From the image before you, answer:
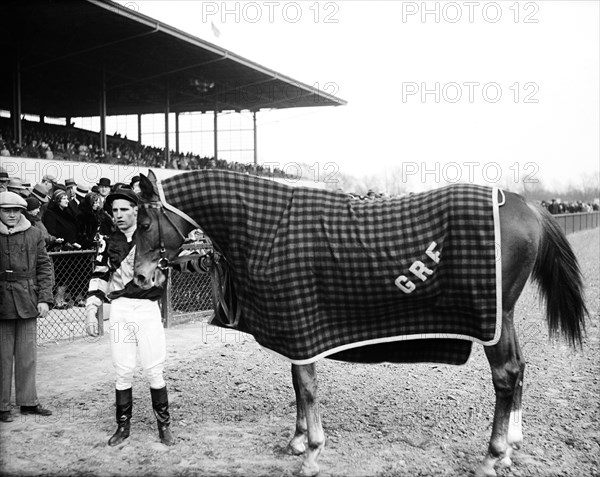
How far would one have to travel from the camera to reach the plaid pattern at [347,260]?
3.30 metres

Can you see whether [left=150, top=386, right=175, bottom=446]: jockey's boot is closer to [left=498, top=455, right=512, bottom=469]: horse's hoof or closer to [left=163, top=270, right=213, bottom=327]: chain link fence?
[left=498, top=455, right=512, bottom=469]: horse's hoof

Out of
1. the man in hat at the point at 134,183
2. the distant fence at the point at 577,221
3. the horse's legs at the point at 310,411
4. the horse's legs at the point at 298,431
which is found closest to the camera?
the horse's legs at the point at 310,411

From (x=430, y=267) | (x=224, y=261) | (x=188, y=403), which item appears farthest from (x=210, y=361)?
(x=430, y=267)

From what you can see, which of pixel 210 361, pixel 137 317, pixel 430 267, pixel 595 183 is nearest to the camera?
pixel 430 267

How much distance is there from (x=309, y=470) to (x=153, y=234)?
1755 millimetres

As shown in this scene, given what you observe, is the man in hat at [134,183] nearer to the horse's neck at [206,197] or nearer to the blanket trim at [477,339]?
the horse's neck at [206,197]

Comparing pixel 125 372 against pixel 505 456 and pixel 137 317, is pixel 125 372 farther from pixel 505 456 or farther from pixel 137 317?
pixel 505 456

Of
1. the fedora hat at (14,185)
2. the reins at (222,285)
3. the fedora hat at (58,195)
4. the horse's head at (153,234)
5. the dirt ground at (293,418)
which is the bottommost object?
the dirt ground at (293,418)

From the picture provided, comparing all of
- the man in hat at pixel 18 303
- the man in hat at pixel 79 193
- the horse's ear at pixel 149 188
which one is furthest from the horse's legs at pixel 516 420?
the man in hat at pixel 79 193

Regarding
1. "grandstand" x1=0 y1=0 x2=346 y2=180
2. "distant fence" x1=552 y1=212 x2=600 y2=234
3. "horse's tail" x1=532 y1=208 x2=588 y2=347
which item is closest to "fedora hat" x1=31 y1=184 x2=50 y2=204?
"grandstand" x1=0 y1=0 x2=346 y2=180

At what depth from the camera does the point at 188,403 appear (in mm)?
4578

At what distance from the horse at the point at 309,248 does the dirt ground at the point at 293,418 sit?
294mm

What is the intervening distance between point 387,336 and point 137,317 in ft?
5.52

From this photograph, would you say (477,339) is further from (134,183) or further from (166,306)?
(166,306)
